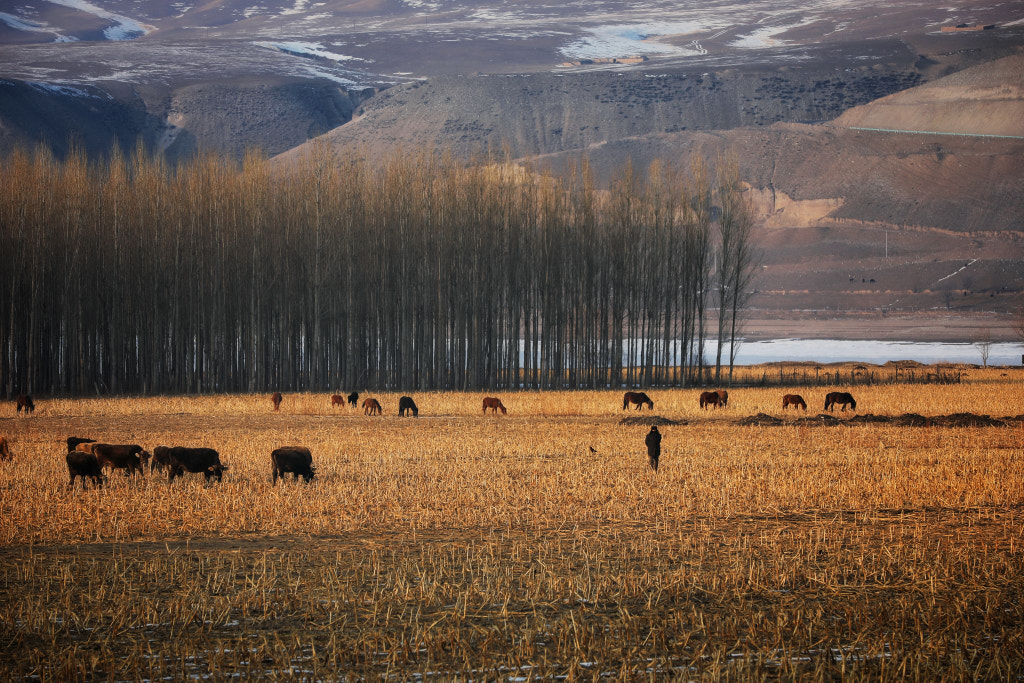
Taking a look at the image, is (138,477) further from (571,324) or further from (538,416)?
(571,324)

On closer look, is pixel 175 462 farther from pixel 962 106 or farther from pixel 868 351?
pixel 962 106

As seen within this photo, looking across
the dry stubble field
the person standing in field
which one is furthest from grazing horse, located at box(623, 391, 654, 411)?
the person standing in field

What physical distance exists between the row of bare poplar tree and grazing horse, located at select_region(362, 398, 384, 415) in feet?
37.6

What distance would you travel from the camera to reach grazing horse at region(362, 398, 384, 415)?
29375 millimetres

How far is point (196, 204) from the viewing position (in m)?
42.2

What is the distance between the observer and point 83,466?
1495cm

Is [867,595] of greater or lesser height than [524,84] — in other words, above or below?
below

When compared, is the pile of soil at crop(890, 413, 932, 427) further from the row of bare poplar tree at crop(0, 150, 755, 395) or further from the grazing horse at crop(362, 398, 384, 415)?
the row of bare poplar tree at crop(0, 150, 755, 395)

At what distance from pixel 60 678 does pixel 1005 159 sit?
148714mm

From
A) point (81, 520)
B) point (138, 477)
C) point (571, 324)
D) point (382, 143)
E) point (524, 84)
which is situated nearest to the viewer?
point (81, 520)

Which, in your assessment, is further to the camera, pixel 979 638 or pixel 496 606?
pixel 496 606

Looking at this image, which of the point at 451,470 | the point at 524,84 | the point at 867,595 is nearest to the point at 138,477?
the point at 451,470

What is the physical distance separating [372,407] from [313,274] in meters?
15.3

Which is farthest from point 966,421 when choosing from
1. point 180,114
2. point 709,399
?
point 180,114
